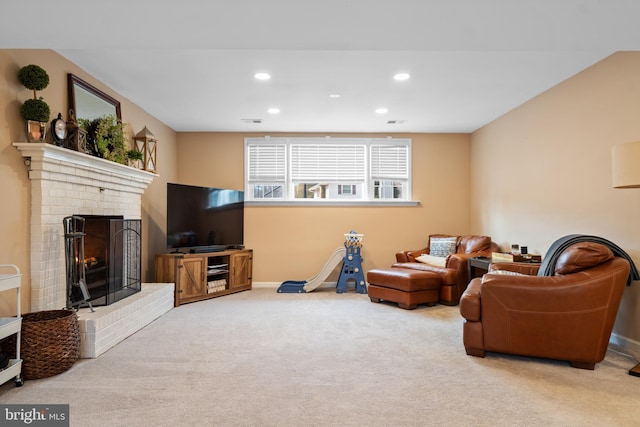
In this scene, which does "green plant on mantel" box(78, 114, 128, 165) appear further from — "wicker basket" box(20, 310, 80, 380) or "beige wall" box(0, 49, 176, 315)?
"wicker basket" box(20, 310, 80, 380)

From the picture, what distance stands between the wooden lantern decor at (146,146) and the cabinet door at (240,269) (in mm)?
1656

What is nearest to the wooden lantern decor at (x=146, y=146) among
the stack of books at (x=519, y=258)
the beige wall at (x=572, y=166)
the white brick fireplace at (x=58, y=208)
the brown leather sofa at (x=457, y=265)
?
the white brick fireplace at (x=58, y=208)

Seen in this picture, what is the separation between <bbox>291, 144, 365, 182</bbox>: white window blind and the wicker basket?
4.14 m

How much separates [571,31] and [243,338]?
3311 mm

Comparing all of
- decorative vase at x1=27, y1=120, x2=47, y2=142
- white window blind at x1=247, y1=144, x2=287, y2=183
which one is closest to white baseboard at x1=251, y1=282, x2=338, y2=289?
white window blind at x1=247, y1=144, x2=287, y2=183

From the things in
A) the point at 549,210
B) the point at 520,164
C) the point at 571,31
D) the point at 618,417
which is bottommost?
the point at 618,417

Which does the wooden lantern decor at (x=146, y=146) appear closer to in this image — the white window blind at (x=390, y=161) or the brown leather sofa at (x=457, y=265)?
the white window blind at (x=390, y=161)

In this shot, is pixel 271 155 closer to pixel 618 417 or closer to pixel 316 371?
pixel 316 371

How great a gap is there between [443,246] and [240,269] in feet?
9.88

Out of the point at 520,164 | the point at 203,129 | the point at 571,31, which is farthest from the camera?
the point at 203,129

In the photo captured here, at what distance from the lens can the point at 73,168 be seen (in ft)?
10.7

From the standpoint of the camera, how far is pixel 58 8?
6.79 ft

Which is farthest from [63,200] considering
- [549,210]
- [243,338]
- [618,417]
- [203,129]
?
[549,210]

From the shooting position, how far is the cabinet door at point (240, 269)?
18.4ft
